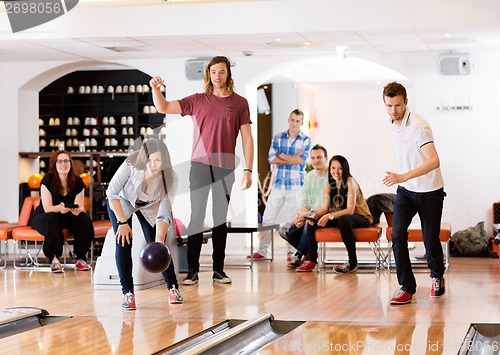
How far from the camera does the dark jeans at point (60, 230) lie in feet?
29.5

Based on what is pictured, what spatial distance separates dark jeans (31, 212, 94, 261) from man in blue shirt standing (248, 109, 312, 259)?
6.03 feet

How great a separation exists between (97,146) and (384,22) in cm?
837

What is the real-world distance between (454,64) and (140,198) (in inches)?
218

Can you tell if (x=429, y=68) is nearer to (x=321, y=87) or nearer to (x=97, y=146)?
(x=321, y=87)

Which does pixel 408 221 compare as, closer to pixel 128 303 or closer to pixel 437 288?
pixel 437 288

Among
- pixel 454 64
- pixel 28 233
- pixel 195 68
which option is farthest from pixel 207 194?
pixel 454 64

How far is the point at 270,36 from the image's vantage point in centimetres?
947

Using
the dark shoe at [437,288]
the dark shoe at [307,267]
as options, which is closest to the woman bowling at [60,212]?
the dark shoe at [307,267]

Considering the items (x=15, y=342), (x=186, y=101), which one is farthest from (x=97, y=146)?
(x=15, y=342)

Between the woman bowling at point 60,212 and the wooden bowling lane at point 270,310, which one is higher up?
the woman bowling at point 60,212

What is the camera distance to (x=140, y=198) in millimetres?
6176

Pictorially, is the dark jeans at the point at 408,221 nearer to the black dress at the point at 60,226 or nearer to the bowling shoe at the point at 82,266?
the bowling shoe at the point at 82,266

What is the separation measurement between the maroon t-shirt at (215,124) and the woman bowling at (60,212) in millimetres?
2176

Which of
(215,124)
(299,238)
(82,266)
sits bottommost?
(82,266)
